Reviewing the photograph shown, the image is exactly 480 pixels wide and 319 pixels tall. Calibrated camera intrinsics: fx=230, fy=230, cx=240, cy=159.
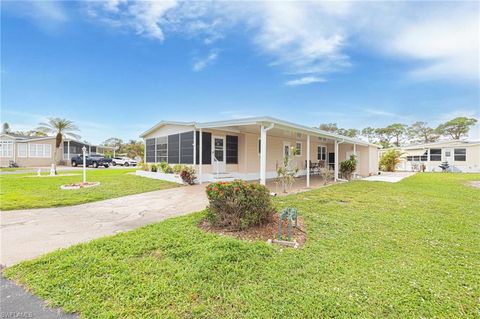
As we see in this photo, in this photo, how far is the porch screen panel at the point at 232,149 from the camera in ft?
43.4

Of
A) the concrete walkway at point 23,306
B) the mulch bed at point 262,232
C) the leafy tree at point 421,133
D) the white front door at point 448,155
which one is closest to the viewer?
the concrete walkway at point 23,306

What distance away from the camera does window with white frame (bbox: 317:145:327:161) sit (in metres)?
19.7

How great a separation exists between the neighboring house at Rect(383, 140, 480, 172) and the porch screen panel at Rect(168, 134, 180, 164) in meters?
27.2

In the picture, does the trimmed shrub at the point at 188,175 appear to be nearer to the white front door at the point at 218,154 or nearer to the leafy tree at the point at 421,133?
the white front door at the point at 218,154

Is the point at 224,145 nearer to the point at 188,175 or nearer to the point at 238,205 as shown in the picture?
the point at 188,175

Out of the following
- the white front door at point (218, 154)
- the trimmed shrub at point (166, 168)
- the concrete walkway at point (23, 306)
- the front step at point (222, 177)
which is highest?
Answer: the white front door at point (218, 154)

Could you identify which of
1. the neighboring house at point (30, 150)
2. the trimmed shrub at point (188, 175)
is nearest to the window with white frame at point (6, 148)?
the neighboring house at point (30, 150)

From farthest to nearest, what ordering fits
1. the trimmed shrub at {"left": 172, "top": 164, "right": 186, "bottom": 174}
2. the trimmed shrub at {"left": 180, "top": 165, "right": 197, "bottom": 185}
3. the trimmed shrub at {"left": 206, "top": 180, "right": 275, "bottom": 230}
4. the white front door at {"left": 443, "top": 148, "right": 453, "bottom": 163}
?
the white front door at {"left": 443, "top": 148, "right": 453, "bottom": 163} → the trimmed shrub at {"left": 172, "top": 164, "right": 186, "bottom": 174} → the trimmed shrub at {"left": 180, "top": 165, "right": 197, "bottom": 185} → the trimmed shrub at {"left": 206, "top": 180, "right": 275, "bottom": 230}

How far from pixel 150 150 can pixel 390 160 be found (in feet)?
79.5

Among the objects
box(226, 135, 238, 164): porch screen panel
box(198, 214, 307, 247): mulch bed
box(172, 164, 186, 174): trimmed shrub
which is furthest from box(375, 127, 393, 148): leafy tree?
box(198, 214, 307, 247): mulch bed

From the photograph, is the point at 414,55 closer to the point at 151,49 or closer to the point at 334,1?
the point at 334,1

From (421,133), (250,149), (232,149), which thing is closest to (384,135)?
(421,133)

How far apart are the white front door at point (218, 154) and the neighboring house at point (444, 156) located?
25.1 metres

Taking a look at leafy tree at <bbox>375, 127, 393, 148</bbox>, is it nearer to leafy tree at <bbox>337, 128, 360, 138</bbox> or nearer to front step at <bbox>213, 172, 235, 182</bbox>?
leafy tree at <bbox>337, 128, 360, 138</bbox>
